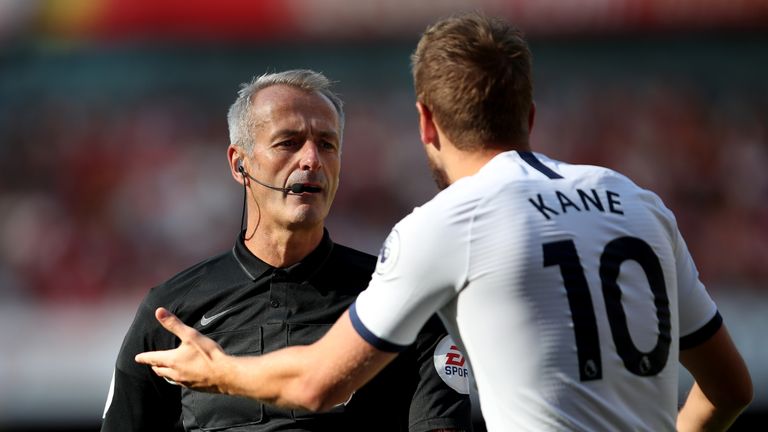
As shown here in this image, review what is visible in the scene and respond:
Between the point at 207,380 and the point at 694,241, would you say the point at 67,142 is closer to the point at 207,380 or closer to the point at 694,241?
the point at 694,241

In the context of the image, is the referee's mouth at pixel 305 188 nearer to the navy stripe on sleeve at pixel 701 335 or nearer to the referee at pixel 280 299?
the referee at pixel 280 299

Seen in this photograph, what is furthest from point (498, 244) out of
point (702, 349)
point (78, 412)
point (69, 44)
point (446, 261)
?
point (69, 44)

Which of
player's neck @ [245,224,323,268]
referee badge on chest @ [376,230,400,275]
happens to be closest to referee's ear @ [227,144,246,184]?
player's neck @ [245,224,323,268]

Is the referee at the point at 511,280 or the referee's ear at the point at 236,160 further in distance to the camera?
the referee's ear at the point at 236,160

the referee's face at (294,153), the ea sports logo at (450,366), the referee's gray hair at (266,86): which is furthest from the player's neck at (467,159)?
the referee's gray hair at (266,86)

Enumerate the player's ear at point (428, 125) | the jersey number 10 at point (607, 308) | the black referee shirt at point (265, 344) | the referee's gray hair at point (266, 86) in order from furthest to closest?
the referee's gray hair at point (266, 86) < the black referee shirt at point (265, 344) < the player's ear at point (428, 125) < the jersey number 10 at point (607, 308)

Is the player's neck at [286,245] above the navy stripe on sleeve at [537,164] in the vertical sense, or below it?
below

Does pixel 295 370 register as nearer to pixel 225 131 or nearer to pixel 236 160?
pixel 236 160

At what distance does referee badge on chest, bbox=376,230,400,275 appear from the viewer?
277cm

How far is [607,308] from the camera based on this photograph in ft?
8.86

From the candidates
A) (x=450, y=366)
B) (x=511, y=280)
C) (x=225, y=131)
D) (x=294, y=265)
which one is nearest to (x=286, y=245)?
(x=294, y=265)

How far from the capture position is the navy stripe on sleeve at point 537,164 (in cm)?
285

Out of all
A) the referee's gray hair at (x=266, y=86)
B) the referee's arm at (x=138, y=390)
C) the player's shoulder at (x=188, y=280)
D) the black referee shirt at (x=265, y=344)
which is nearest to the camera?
the black referee shirt at (x=265, y=344)

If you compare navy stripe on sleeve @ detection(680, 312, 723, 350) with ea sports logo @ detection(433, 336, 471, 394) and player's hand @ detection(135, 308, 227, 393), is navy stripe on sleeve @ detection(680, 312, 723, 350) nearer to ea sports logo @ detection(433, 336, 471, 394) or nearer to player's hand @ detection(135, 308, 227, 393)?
ea sports logo @ detection(433, 336, 471, 394)
